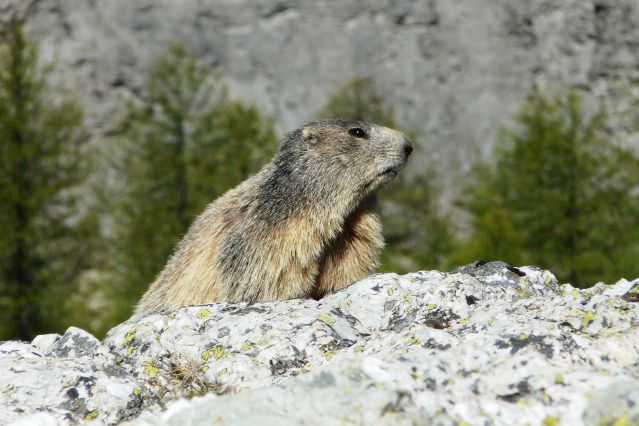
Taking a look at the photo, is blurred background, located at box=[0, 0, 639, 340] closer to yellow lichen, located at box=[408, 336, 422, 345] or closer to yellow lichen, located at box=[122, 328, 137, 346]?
yellow lichen, located at box=[122, 328, 137, 346]

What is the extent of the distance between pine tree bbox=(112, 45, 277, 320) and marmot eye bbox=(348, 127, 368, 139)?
2503 centimetres

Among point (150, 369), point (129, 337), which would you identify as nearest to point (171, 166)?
point (129, 337)

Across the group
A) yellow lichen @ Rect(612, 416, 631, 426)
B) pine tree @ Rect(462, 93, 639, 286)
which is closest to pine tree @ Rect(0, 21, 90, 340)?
pine tree @ Rect(462, 93, 639, 286)

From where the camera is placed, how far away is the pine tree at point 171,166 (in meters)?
36.9

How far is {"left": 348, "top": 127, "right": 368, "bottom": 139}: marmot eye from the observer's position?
10266 mm

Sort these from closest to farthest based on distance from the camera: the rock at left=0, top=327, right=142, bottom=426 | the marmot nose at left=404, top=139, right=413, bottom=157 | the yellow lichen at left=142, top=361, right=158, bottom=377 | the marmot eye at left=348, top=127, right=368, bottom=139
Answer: the rock at left=0, top=327, right=142, bottom=426, the yellow lichen at left=142, top=361, right=158, bottom=377, the marmot nose at left=404, top=139, right=413, bottom=157, the marmot eye at left=348, top=127, right=368, bottom=139

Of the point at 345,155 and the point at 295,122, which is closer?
the point at 345,155

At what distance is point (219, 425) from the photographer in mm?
4203

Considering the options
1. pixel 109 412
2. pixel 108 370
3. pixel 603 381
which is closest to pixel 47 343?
pixel 108 370

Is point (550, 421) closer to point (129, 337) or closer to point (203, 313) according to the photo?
point (203, 313)

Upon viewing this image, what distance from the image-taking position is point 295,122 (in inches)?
2598

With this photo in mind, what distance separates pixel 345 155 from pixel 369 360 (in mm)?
5478

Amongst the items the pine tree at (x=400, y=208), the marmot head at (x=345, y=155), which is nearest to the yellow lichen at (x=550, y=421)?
the marmot head at (x=345, y=155)

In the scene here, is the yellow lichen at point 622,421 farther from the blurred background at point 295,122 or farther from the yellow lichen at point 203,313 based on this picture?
the blurred background at point 295,122
